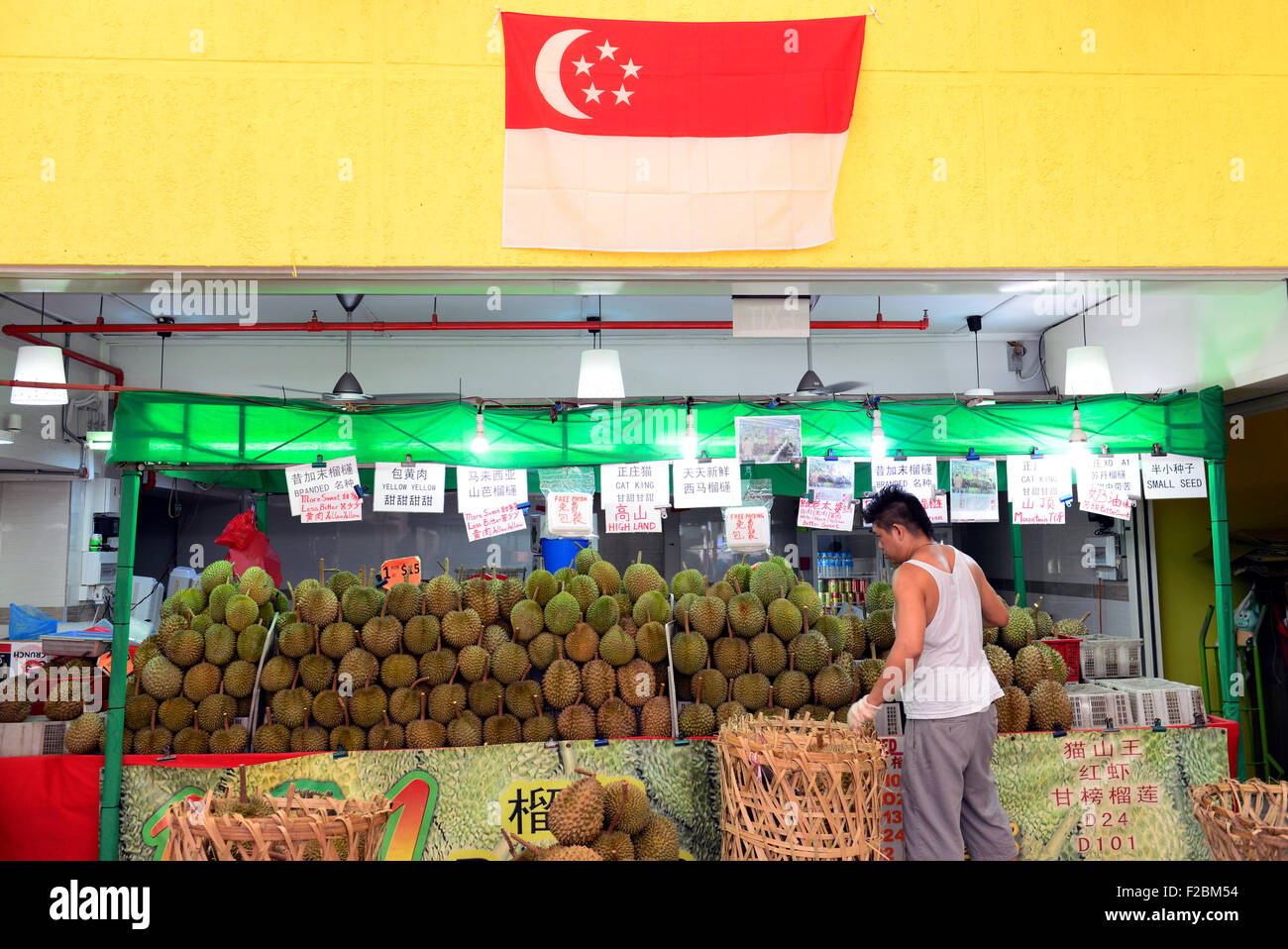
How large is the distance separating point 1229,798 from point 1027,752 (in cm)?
119

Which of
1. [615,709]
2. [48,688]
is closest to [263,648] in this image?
[48,688]

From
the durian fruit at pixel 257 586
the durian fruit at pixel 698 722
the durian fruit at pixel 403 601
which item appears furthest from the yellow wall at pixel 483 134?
the durian fruit at pixel 698 722

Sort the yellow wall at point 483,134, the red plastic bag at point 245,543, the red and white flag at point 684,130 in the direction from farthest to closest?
1. the red plastic bag at point 245,543
2. the red and white flag at point 684,130
3. the yellow wall at point 483,134

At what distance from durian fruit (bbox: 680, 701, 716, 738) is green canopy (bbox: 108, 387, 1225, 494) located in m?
1.29

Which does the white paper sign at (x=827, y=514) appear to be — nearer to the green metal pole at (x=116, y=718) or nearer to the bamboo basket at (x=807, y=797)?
the bamboo basket at (x=807, y=797)

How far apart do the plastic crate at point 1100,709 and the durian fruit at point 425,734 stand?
305 centimetres

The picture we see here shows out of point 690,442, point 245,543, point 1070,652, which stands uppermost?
point 690,442

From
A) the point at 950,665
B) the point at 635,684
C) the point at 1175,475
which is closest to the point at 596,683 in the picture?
the point at 635,684

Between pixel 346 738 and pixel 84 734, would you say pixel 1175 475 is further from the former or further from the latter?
pixel 84 734

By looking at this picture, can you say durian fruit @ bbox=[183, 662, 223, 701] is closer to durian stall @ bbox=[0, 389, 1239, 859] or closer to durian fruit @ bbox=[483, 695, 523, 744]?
durian stall @ bbox=[0, 389, 1239, 859]

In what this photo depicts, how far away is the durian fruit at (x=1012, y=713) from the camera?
12.8 ft

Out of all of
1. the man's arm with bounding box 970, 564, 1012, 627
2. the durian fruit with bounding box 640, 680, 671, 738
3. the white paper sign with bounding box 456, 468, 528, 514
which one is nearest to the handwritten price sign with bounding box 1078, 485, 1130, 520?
the man's arm with bounding box 970, 564, 1012, 627

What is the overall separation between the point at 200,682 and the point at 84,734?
1.95 feet

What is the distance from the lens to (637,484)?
4.32m
